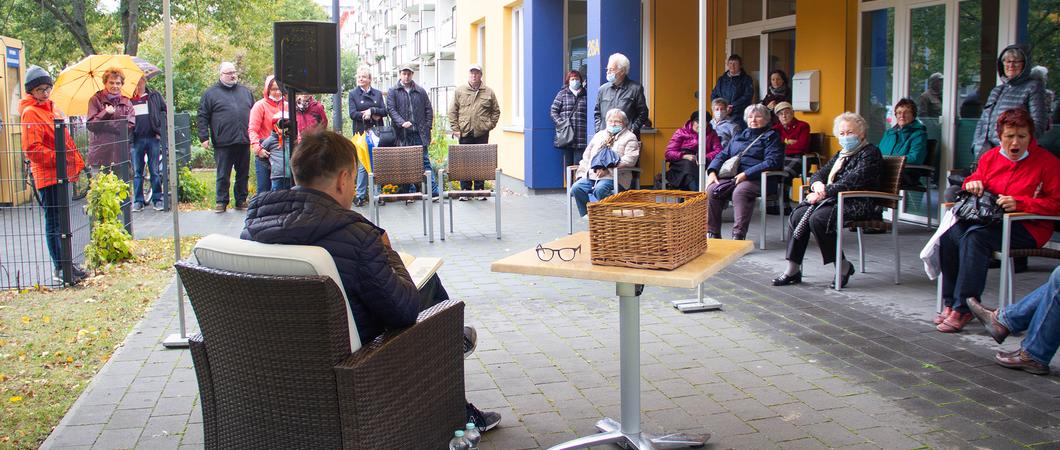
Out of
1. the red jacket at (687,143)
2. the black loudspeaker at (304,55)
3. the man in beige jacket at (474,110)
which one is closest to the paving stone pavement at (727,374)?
the black loudspeaker at (304,55)

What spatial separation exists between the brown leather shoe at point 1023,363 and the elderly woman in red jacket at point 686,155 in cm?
558

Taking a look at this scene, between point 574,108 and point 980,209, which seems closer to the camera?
point 980,209

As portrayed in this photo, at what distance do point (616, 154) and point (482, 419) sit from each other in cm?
559

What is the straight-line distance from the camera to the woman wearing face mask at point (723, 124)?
33.9 ft

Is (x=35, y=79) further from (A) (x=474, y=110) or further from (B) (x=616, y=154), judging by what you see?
(A) (x=474, y=110)

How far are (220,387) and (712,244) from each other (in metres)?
2.08

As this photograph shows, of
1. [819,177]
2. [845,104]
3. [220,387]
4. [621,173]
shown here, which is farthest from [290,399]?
[845,104]

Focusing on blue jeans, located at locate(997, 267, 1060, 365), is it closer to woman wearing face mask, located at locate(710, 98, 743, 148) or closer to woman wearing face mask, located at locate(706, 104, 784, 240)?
woman wearing face mask, located at locate(706, 104, 784, 240)

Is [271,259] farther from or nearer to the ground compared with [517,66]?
nearer to the ground

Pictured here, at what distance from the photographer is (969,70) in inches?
364

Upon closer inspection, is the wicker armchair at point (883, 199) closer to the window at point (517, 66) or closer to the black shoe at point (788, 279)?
the black shoe at point (788, 279)

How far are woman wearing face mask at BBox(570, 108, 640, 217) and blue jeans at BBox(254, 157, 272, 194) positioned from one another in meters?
3.97

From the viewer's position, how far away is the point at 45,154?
301 inches

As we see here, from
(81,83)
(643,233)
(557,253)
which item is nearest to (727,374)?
(557,253)
